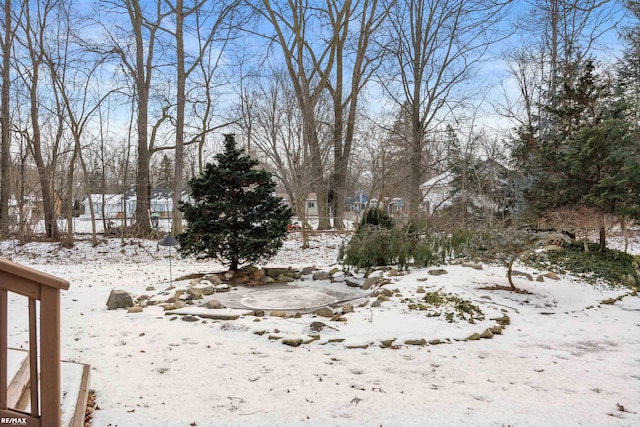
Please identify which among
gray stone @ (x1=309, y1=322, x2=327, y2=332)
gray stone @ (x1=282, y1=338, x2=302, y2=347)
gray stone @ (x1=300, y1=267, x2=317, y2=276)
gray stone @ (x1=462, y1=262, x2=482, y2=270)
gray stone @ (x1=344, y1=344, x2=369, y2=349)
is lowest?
gray stone @ (x1=344, y1=344, x2=369, y2=349)

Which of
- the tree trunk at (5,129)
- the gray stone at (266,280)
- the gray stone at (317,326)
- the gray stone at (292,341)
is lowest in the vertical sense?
the gray stone at (292,341)

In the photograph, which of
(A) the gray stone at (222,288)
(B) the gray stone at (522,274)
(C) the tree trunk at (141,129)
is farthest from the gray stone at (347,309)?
(C) the tree trunk at (141,129)

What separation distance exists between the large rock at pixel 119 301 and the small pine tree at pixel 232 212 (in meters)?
1.67

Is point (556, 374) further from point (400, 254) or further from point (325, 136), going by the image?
point (325, 136)

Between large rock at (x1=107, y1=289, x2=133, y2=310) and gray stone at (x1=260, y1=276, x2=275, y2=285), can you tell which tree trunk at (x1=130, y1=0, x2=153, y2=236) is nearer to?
gray stone at (x1=260, y1=276, x2=275, y2=285)

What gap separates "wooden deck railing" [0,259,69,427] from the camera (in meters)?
1.86

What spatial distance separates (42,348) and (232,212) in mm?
4920

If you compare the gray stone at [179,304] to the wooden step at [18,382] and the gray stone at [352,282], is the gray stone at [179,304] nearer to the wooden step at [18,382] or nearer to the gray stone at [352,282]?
the wooden step at [18,382]

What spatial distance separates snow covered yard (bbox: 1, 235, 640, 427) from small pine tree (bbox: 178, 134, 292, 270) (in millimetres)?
1808

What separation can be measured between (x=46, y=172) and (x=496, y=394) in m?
13.3

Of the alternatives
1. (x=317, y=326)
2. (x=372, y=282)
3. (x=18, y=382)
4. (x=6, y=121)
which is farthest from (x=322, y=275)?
(x=6, y=121)

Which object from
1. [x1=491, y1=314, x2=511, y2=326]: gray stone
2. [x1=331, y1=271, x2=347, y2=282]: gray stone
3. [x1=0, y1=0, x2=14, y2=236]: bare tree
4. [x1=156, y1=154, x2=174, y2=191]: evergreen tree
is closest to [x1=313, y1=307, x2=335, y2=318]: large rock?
[x1=491, y1=314, x2=511, y2=326]: gray stone

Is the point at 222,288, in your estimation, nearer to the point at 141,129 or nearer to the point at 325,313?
the point at 325,313

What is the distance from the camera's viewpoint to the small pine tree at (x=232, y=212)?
266 inches
